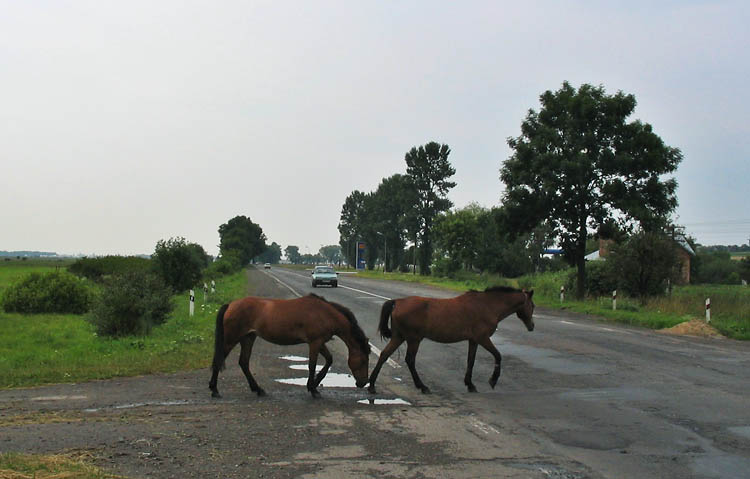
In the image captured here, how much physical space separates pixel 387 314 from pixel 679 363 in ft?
22.9

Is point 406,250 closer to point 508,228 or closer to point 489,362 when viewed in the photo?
point 508,228

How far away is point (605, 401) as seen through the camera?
9430 mm

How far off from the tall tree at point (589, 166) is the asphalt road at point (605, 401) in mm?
15073

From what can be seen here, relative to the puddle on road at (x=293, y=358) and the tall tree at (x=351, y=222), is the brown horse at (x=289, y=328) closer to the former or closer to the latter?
the puddle on road at (x=293, y=358)

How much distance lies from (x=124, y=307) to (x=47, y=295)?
973 cm

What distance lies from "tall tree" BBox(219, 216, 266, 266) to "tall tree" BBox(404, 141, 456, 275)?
64.1 meters

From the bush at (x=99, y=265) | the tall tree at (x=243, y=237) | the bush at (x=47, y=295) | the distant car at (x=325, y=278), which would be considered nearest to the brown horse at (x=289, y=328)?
the bush at (x=47, y=295)

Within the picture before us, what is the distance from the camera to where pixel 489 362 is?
13508 millimetres

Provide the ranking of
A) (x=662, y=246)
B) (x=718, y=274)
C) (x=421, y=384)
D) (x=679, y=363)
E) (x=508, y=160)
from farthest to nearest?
(x=718, y=274), (x=508, y=160), (x=662, y=246), (x=679, y=363), (x=421, y=384)

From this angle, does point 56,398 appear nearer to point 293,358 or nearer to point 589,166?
point 293,358

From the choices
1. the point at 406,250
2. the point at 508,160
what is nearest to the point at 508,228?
the point at 508,160

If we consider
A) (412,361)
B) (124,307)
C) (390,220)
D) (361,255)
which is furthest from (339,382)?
(361,255)

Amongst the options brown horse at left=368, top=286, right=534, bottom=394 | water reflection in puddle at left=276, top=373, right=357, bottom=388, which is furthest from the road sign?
brown horse at left=368, top=286, right=534, bottom=394

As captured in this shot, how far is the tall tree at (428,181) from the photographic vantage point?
97062 millimetres
